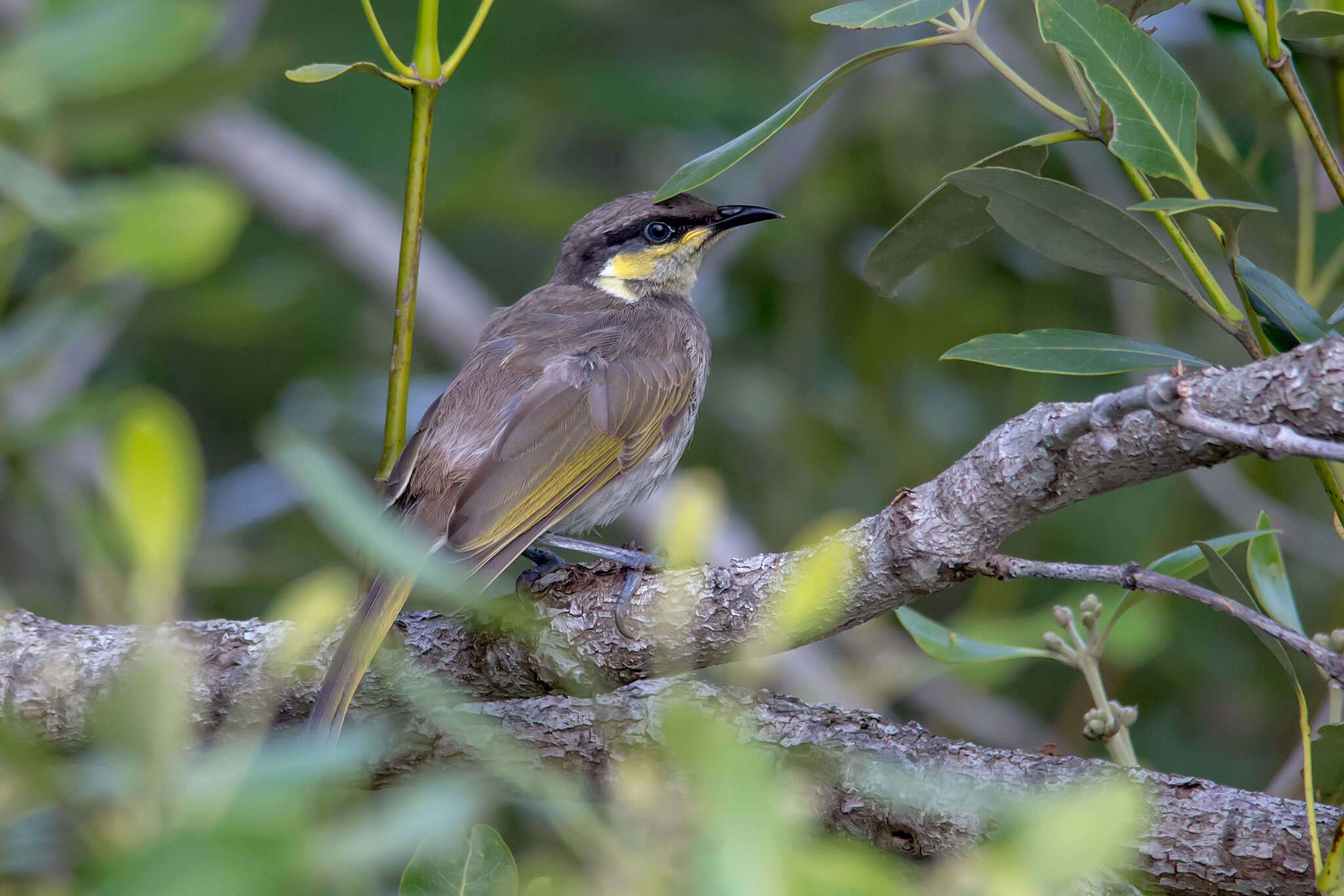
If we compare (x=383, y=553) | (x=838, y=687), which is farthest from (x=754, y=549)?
(x=383, y=553)

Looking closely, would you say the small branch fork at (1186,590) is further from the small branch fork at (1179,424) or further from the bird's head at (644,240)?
the bird's head at (644,240)

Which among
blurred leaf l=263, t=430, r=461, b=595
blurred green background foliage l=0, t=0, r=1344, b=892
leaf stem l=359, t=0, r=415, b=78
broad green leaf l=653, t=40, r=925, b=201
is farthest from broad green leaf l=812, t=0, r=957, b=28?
blurred green background foliage l=0, t=0, r=1344, b=892

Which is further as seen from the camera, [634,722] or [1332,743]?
[634,722]

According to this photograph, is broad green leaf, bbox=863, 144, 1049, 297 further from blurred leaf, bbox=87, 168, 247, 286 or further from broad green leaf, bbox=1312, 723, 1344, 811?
blurred leaf, bbox=87, 168, 247, 286

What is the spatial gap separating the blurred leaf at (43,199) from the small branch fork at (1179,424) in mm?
1781

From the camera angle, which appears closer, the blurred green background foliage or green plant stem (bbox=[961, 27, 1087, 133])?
green plant stem (bbox=[961, 27, 1087, 133])

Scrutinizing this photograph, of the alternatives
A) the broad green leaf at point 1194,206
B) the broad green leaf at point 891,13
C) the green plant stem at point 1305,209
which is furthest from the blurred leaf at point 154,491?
the green plant stem at point 1305,209

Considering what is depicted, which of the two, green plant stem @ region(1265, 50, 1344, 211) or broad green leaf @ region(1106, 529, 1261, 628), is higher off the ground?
green plant stem @ region(1265, 50, 1344, 211)

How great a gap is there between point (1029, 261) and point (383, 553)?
478 cm

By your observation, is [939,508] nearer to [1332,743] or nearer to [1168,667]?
[1332,743]

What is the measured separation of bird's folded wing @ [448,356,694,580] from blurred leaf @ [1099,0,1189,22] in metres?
1.96

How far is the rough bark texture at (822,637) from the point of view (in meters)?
1.85

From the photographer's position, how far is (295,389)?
584 centimetres

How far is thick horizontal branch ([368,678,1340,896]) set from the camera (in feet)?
7.00
